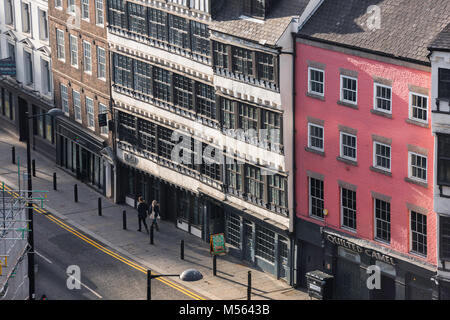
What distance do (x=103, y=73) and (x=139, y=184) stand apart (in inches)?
289

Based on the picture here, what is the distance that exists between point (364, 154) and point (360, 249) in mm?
Answer: 4339

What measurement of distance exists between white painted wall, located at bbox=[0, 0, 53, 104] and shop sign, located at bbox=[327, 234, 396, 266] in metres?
30.1

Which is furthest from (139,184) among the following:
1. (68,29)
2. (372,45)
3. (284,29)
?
(372,45)

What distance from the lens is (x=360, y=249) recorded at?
1939 inches

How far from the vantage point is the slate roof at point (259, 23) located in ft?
167

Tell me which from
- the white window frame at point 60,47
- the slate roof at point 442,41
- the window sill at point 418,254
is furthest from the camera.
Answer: the white window frame at point 60,47

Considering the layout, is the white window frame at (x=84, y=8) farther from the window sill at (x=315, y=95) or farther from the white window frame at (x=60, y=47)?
the window sill at (x=315, y=95)

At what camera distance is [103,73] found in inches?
2633

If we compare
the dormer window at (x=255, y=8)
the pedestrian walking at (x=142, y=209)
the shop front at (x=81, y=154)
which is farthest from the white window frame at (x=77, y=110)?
the dormer window at (x=255, y=8)

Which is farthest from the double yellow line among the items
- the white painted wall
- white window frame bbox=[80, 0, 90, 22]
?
white window frame bbox=[80, 0, 90, 22]

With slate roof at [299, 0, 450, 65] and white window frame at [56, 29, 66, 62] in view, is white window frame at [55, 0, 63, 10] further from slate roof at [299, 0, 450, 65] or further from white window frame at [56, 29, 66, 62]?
slate roof at [299, 0, 450, 65]

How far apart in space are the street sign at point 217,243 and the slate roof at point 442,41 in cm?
1726

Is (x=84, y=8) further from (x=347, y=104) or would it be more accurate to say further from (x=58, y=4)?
(x=347, y=104)

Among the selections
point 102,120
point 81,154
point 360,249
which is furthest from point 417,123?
point 81,154
